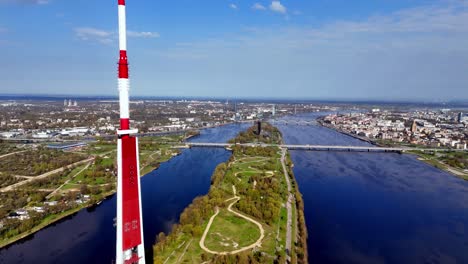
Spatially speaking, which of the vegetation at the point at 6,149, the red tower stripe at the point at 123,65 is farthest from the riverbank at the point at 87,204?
the vegetation at the point at 6,149

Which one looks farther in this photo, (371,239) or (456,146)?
(456,146)

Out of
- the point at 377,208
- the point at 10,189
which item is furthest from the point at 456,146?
the point at 10,189

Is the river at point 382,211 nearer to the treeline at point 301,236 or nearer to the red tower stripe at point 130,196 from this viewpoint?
the treeline at point 301,236

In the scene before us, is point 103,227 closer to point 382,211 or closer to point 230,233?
point 230,233

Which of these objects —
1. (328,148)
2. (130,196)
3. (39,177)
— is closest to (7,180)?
(39,177)

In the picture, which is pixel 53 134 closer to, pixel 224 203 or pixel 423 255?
pixel 224 203

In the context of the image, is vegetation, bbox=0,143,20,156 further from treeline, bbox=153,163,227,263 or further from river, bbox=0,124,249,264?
treeline, bbox=153,163,227,263
